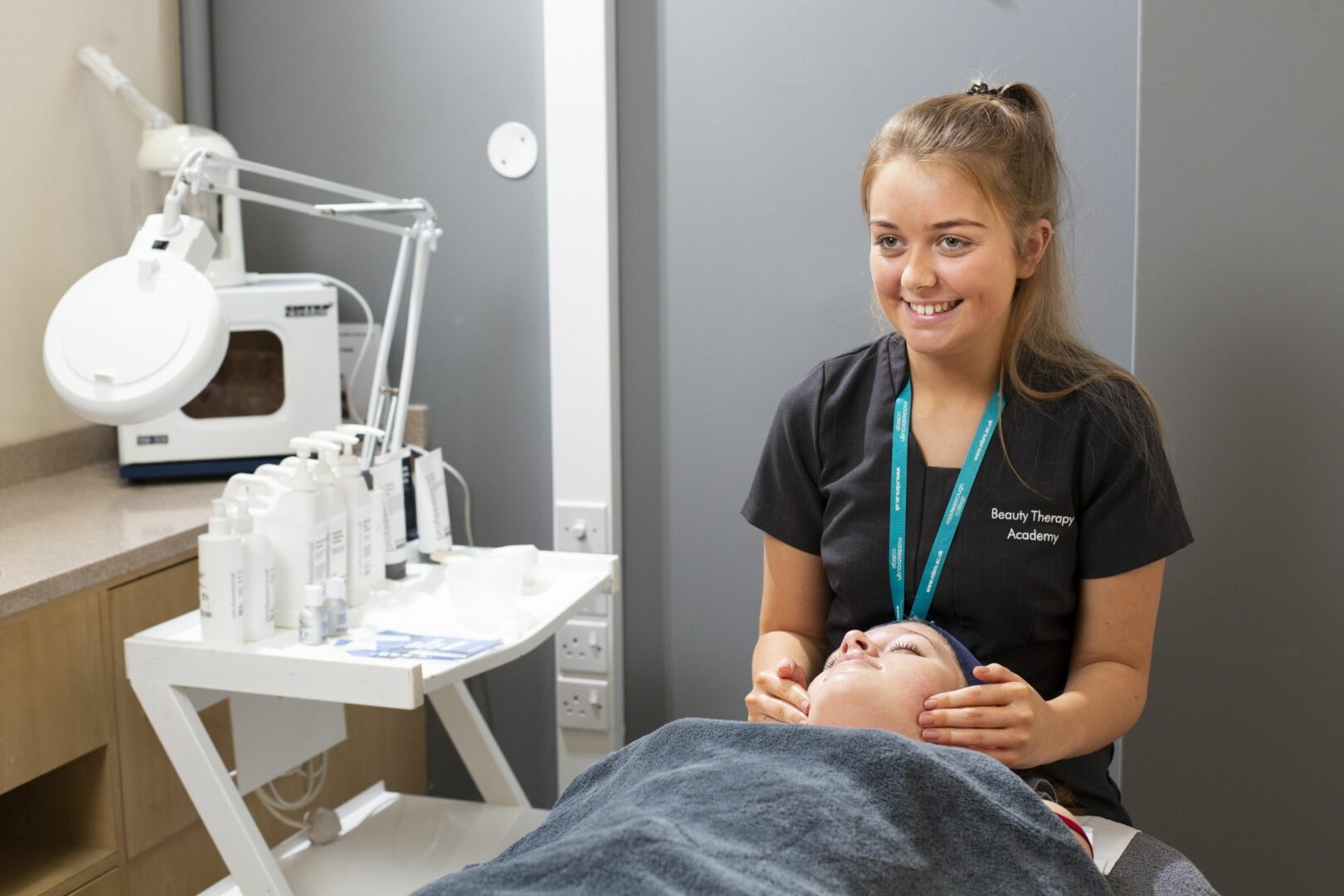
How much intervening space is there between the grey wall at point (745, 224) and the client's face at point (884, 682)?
87 cm

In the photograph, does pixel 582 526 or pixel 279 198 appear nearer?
pixel 279 198

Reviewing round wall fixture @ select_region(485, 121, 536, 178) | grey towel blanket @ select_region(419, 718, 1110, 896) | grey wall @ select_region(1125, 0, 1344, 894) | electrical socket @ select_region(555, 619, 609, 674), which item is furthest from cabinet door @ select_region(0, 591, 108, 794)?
grey wall @ select_region(1125, 0, 1344, 894)

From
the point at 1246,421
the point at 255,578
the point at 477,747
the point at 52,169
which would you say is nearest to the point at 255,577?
the point at 255,578

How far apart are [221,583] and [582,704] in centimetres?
96

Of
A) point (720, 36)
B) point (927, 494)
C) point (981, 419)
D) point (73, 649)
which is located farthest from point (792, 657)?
point (720, 36)

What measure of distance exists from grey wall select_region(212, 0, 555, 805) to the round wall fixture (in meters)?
0.02

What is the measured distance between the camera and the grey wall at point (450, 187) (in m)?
2.40

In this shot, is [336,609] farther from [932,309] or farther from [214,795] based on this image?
[932,309]

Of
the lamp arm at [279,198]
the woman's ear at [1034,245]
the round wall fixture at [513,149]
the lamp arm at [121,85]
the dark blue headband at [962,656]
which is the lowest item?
the dark blue headband at [962,656]

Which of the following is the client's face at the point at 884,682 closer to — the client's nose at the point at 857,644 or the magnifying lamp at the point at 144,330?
the client's nose at the point at 857,644

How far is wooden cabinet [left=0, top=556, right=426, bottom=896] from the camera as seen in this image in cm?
164

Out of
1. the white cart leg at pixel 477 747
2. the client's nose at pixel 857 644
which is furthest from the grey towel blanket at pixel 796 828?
the white cart leg at pixel 477 747

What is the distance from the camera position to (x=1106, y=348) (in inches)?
81.4

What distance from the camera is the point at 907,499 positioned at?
5.15 feet
